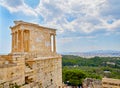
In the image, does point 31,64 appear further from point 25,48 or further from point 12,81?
point 25,48

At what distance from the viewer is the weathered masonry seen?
830cm

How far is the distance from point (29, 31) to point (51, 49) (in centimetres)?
348

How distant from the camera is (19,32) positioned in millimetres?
14461

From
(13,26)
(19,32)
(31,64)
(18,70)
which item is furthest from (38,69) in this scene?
(13,26)

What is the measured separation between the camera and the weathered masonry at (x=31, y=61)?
8.30m

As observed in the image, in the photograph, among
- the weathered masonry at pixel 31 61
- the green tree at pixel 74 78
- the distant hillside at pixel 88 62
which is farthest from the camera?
the distant hillside at pixel 88 62

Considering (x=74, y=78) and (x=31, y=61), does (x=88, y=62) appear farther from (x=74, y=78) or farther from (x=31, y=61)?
(x=31, y=61)

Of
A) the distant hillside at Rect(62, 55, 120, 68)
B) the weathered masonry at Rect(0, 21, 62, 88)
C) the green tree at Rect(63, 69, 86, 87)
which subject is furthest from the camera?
the distant hillside at Rect(62, 55, 120, 68)

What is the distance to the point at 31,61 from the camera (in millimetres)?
10695

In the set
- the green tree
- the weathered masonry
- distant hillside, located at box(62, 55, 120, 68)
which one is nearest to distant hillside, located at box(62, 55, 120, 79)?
distant hillside, located at box(62, 55, 120, 68)

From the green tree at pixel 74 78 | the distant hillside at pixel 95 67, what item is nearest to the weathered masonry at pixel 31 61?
the green tree at pixel 74 78

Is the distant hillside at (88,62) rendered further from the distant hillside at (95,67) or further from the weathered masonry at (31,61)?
the weathered masonry at (31,61)

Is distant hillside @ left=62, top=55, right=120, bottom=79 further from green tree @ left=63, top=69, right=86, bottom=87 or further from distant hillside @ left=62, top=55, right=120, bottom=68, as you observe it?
green tree @ left=63, top=69, right=86, bottom=87

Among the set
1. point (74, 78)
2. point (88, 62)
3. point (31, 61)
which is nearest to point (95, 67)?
point (88, 62)
